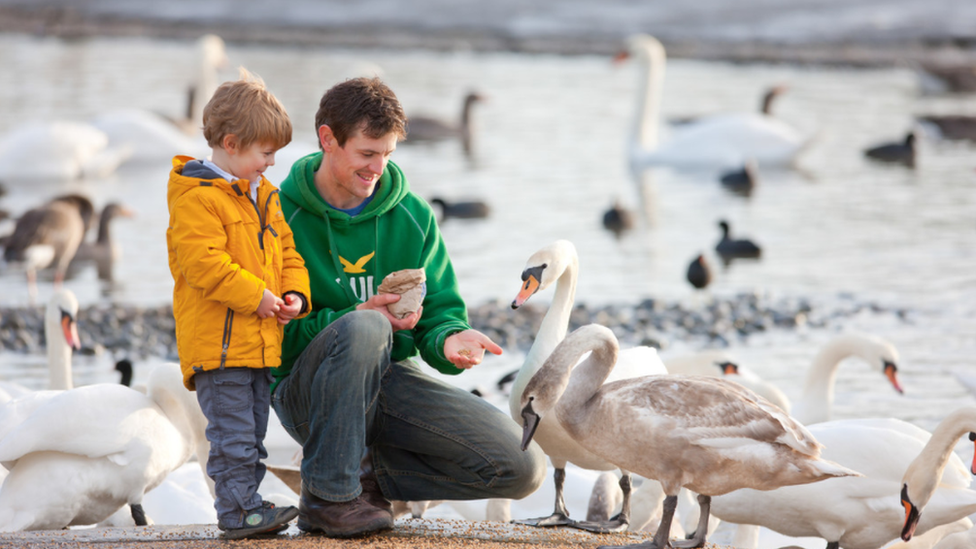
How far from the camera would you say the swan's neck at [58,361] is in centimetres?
645

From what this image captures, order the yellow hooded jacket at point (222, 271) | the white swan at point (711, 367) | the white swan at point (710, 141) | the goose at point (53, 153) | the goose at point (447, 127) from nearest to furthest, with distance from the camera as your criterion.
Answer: the yellow hooded jacket at point (222, 271)
the white swan at point (711, 367)
the goose at point (53, 153)
the white swan at point (710, 141)
the goose at point (447, 127)

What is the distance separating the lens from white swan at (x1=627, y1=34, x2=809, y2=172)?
54.2 ft

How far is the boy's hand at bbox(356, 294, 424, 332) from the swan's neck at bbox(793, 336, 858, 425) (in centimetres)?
317

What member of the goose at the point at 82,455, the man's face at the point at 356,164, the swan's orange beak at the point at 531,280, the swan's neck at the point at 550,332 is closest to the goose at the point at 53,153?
the goose at the point at 82,455

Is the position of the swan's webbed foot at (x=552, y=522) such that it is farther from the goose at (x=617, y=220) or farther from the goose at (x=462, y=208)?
the goose at (x=462, y=208)

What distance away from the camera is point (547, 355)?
16.0ft

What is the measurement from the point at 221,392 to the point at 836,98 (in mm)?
20385

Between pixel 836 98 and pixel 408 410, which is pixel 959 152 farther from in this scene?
pixel 408 410

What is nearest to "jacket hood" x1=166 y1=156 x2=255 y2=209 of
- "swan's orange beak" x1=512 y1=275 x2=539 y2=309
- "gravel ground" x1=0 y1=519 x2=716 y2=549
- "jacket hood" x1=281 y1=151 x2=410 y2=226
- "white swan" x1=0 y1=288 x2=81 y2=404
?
"jacket hood" x1=281 y1=151 x2=410 y2=226

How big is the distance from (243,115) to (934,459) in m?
2.84

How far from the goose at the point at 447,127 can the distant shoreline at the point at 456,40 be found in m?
10.3

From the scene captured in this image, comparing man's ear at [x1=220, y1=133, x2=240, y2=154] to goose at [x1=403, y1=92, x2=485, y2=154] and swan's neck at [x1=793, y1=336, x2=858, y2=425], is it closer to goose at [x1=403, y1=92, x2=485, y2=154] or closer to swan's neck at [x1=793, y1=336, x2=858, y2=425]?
swan's neck at [x1=793, y1=336, x2=858, y2=425]

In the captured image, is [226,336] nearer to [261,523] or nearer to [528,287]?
[261,523]

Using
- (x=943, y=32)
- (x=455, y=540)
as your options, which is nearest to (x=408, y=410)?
(x=455, y=540)
